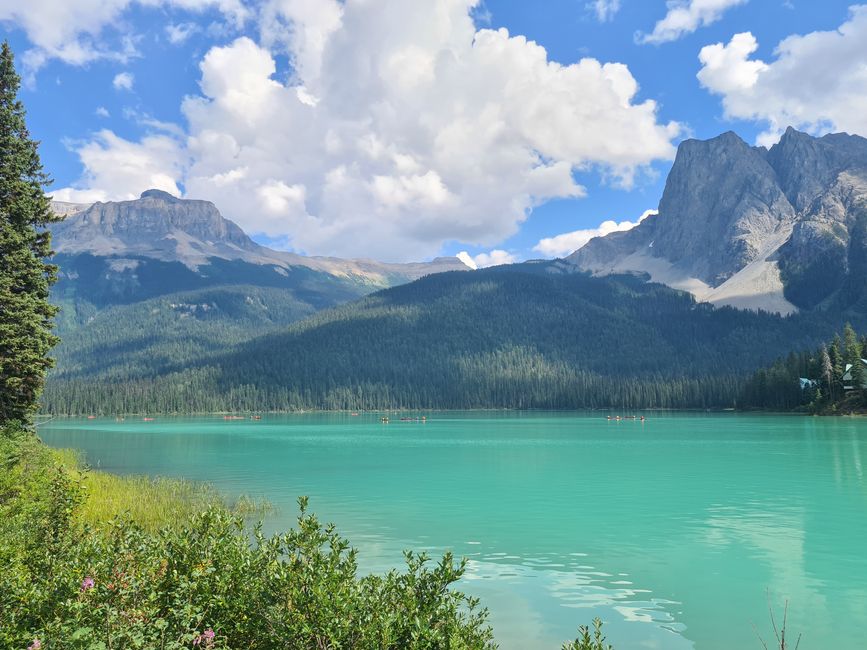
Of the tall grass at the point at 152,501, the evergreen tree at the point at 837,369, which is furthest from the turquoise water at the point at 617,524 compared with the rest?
the evergreen tree at the point at 837,369

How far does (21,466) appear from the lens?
97.0 feet

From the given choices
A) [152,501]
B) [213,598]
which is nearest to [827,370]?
[152,501]

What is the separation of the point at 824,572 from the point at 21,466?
34.5 meters

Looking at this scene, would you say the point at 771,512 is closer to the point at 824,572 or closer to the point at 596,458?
the point at 824,572

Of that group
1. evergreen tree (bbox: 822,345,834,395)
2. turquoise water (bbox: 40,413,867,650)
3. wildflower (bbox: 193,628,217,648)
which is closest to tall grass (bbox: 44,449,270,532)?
turquoise water (bbox: 40,413,867,650)

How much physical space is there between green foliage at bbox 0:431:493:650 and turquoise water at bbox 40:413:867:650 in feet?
30.7

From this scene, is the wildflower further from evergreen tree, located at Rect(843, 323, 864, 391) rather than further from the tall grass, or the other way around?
evergreen tree, located at Rect(843, 323, 864, 391)

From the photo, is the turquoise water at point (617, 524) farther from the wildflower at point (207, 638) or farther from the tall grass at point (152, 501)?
the wildflower at point (207, 638)

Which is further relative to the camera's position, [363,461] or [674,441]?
[674,441]

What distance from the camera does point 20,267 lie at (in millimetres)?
32938

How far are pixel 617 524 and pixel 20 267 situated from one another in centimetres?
3393

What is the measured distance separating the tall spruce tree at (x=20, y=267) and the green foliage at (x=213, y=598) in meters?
23.1

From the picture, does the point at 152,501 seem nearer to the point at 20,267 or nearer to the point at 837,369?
the point at 20,267

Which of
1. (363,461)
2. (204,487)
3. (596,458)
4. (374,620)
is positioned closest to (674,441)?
(596,458)
